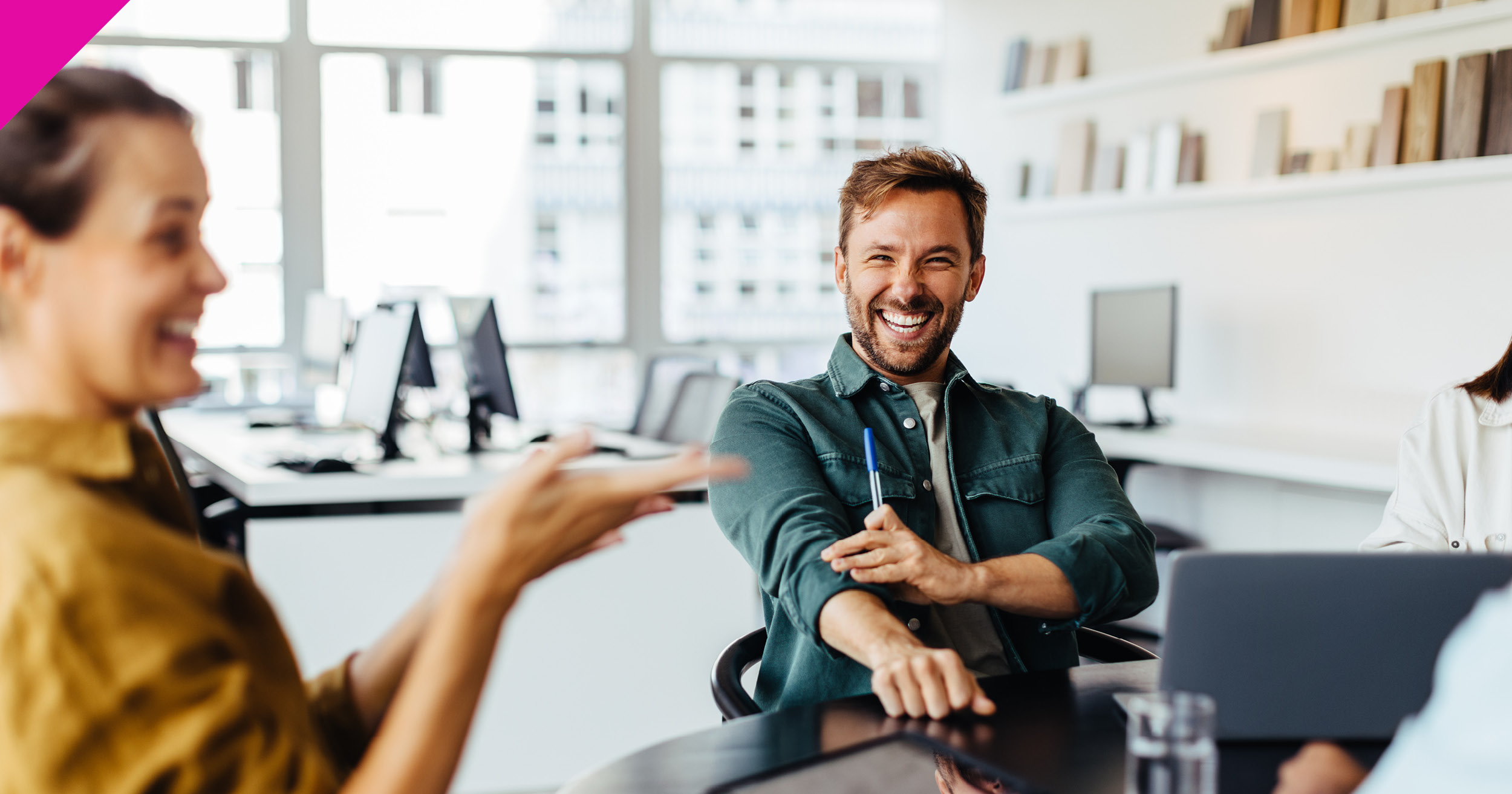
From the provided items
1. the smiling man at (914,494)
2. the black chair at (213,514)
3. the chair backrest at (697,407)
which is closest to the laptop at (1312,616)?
the smiling man at (914,494)

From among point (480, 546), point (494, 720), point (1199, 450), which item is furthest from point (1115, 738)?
point (1199, 450)

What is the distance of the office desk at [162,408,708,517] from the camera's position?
283 centimetres

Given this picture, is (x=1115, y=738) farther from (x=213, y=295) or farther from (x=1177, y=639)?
(x=213, y=295)

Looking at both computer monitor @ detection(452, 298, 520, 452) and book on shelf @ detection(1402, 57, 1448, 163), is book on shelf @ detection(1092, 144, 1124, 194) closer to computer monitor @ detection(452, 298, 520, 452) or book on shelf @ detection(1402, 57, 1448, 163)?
book on shelf @ detection(1402, 57, 1448, 163)

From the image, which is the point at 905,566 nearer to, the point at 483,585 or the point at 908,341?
the point at 908,341

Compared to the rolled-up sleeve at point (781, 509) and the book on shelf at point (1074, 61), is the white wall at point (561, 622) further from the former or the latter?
the book on shelf at point (1074, 61)

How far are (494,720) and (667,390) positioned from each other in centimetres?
209

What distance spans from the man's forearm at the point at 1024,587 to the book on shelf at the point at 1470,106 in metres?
2.89

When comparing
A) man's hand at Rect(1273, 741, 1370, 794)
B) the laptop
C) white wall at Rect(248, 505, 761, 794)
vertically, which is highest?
the laptop

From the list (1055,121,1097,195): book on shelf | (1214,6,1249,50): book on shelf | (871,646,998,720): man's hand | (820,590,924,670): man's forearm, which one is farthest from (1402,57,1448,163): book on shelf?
(871,646,998,720): man's hand

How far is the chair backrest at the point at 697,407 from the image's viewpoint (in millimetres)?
3922

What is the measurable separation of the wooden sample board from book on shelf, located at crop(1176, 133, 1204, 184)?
A: 0.67 metres

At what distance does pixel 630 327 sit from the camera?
616 cm

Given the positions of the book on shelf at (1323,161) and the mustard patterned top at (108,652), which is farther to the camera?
the book on shelf at (1323,161)
